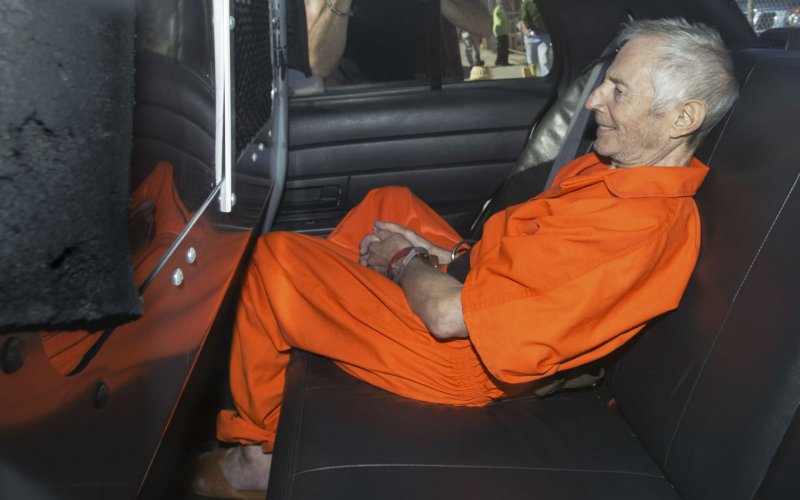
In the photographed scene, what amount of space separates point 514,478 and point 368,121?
147 cm

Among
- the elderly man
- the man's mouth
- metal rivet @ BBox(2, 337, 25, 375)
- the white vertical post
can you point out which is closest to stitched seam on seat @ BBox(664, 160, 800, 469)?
the elderly man

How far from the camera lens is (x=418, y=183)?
2629 millimetres

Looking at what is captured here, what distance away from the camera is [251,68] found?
1.57m

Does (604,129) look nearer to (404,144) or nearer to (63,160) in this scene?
(404,144)

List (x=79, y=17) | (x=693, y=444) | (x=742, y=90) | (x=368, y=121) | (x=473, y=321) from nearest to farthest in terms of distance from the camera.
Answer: (x=79, y=17)
(x=693, y=444)
(x=473, y=321)
(x=742, y=90)
(x=368, y=121)

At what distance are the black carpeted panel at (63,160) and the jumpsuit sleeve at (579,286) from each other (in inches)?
36.1

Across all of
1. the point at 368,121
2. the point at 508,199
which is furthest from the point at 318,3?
the point at 508,199

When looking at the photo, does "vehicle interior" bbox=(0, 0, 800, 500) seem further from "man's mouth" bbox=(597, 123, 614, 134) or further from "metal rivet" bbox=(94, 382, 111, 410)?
"man's mouth" bbox=(597, 123, 614, 134)

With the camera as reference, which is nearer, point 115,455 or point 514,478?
point 115,455

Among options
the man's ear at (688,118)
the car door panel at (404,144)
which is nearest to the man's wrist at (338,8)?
the car door panel at (404,144)

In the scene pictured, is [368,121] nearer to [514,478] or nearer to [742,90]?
[742,90]

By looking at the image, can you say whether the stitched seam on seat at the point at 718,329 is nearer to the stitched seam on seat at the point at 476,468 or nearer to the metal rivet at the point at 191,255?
the stitched seam on seat at the point at 476,468

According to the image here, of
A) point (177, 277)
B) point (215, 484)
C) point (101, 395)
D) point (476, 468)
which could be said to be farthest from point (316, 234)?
point (101, 395)

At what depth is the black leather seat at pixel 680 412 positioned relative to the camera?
1231 mm
